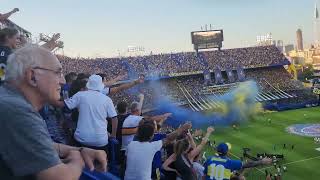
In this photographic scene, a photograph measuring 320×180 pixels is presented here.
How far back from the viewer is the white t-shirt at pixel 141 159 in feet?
15.5

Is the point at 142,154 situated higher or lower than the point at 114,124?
lower

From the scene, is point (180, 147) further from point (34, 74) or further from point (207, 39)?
point (207, 39)

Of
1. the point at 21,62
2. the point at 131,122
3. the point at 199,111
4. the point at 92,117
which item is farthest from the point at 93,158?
the point at 199,111

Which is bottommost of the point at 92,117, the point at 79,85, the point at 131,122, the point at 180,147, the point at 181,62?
the point at 180,147

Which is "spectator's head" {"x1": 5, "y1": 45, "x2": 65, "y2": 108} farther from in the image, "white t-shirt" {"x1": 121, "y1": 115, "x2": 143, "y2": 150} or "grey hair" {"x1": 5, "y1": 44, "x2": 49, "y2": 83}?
"white t-shirt" {"x1": 121, "y1": 115, "x2": 143, "y2": 150}

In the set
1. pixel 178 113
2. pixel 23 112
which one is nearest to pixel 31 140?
pixel 23 112

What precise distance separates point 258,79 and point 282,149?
96.1 feet

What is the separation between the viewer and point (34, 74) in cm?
210

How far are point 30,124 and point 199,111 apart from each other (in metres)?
42.1

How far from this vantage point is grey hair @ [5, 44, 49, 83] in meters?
2.08

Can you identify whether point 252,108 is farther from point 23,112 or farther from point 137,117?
point 23,112

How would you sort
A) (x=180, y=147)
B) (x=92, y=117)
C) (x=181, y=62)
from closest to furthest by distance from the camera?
(x=92, y=117), (x=180, y=147), (x=181, y=62)

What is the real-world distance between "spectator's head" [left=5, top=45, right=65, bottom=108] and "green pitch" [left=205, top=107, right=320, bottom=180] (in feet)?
66.7

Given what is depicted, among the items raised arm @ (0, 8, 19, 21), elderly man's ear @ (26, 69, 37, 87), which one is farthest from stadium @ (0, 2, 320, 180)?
raised arm @ (0, 8, 19, 21)
